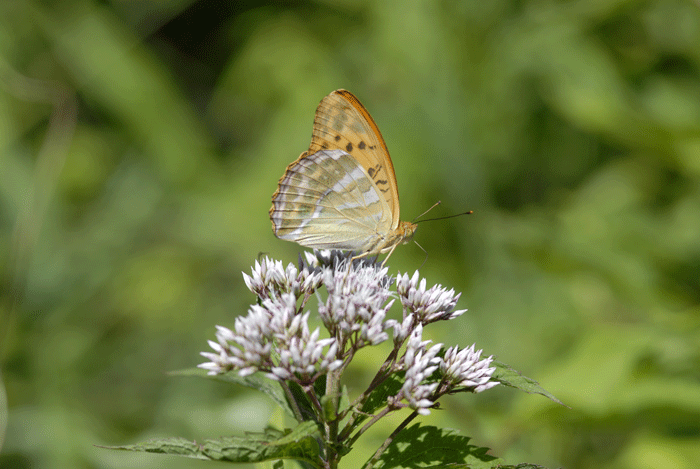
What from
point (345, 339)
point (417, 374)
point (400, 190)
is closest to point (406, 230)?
point (345, 339)

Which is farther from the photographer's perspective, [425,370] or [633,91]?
[633,91]

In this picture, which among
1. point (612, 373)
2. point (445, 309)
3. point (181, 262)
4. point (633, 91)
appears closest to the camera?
point (445, 309)

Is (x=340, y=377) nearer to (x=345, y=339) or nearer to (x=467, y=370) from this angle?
(x=345, y=339)

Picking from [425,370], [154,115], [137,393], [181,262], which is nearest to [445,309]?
[425,370]

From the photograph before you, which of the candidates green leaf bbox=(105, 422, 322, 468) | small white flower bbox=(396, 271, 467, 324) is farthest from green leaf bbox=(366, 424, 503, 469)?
small white flower bbox=(396, 271, 467, 324)

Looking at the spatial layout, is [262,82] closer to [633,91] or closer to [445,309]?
[633,91]

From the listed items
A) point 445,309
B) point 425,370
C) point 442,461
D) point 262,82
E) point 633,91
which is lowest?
point 442,461

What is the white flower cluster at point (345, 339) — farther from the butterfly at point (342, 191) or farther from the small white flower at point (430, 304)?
the butterfly at point (342, 191)
